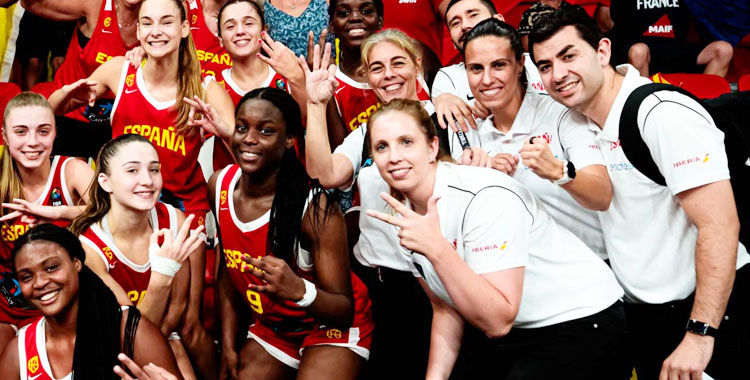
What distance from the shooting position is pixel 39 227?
346 cm

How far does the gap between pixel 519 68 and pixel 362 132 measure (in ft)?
2.67

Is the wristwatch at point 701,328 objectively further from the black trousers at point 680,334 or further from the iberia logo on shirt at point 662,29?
the iberia logo on shirt at point 662,29

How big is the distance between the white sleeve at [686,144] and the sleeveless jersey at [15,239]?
2.85m

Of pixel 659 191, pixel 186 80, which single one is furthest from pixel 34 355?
pixel 659 191

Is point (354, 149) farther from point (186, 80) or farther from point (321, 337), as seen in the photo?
point (186, 80)

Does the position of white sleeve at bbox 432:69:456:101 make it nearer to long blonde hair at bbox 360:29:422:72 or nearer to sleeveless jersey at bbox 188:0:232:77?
long blonde hair at bbox 360:29:422:72

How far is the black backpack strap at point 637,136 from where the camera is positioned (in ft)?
10.5

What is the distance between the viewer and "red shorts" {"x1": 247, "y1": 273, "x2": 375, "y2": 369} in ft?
12.9

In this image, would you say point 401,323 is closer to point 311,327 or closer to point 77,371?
point 311,327

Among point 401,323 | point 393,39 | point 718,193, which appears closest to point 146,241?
point 401,323

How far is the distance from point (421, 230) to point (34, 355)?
1678 millimetres

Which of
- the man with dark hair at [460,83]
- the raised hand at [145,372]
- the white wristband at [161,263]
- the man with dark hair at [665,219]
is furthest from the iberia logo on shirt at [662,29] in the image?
the raised hand at [145,372]

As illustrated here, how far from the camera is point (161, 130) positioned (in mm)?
4566

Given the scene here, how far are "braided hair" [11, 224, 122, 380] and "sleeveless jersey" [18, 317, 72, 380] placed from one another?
0.37 ft
